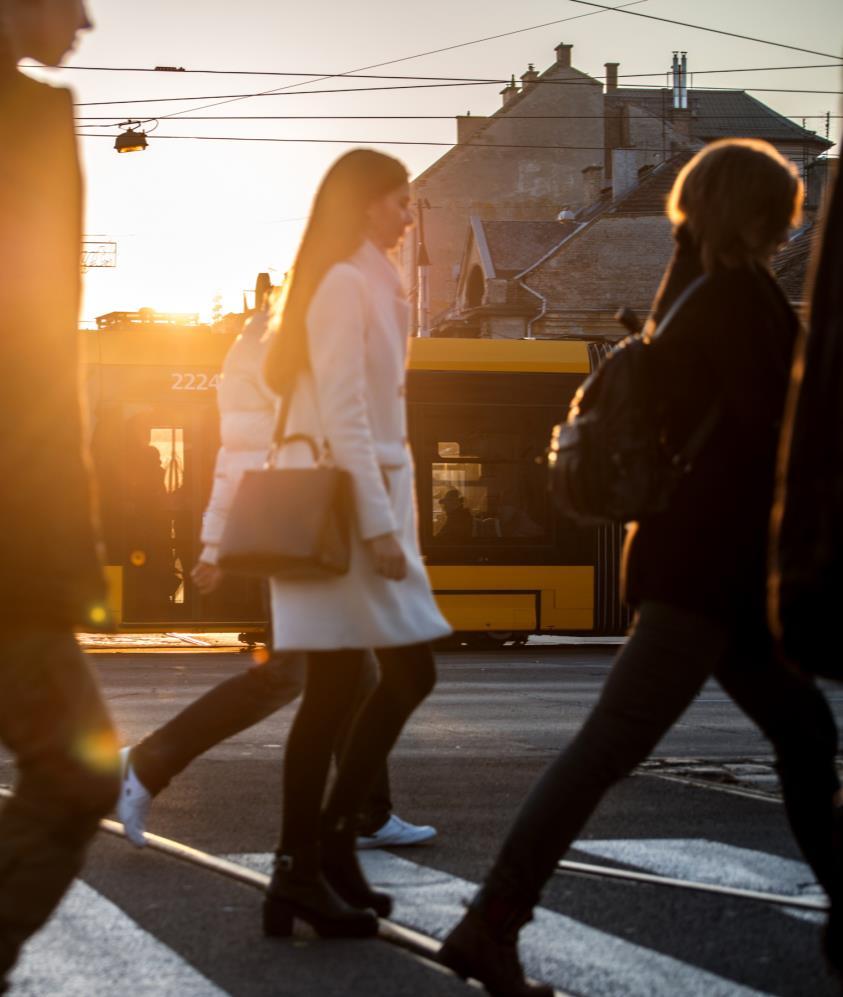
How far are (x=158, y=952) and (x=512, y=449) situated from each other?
1447 cm

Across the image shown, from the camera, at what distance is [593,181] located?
190ft

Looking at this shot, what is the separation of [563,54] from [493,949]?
60.5 meters

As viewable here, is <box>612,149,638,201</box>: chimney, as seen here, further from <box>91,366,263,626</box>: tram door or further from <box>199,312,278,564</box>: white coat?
<box>199,312,278,564</box>: white coat

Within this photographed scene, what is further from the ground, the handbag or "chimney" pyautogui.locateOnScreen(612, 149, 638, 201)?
"chimney" pyautogui.locateOnScreen(612, 149, 638, 201)

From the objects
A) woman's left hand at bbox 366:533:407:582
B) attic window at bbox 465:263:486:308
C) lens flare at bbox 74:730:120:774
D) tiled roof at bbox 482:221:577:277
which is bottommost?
lens flare at bbox 74:730:120:774

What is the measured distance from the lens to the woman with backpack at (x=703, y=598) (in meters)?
3.93

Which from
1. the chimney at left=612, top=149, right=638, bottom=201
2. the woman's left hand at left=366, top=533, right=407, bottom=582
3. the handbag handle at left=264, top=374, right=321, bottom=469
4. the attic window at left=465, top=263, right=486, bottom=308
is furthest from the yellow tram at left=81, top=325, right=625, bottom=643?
the chimney at left=612, top=149, right=638, bottom=201

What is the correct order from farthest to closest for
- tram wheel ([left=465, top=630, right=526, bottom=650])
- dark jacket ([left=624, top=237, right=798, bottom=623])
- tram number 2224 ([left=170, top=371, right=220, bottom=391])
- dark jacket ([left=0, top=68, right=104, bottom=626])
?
tram wheel ([left=465, top=630, right=526, bottom=650]), tram number 2224 ([left=170, top=371, right=220, bottom=391]), dark jacket ([left=624, top=237, right=798, bottom=623]), dark jacket ([left=0, top=68, right=104, bottom=626])

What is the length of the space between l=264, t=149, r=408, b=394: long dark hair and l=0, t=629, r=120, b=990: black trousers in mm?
1814

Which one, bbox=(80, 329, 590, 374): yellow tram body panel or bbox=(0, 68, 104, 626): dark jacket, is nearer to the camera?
bbox=(0, 68, 104, 626): dark jacket

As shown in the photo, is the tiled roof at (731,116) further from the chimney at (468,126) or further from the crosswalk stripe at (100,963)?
the crosswalk stripe at (100,963)

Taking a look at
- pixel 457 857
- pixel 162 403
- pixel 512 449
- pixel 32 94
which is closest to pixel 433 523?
pixel 512 449

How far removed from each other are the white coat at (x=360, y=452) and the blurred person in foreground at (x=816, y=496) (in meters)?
2.01

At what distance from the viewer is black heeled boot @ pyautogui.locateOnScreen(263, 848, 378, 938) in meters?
4.63
